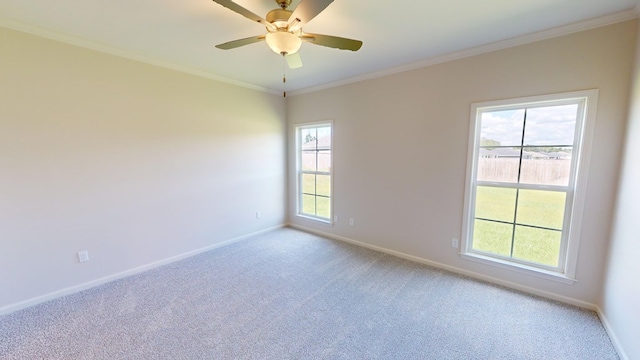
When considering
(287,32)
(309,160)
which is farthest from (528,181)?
(309,160)

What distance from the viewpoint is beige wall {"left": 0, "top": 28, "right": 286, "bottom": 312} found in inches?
85.5

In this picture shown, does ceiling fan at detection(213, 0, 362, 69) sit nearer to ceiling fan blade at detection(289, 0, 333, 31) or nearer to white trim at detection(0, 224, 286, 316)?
ceiling fan blade at detection(289, 0, 333, 31)

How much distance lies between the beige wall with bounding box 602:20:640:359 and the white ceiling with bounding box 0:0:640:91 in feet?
2.86

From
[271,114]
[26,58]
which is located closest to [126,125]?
[26,58]

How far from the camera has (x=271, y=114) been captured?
4.28 meters

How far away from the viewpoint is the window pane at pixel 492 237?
2650 mm

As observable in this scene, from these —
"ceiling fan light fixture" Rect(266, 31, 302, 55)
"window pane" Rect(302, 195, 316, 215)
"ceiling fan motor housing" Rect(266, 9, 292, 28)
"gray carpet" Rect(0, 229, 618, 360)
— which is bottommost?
"gray carpet" Rect(0, 229, 618, 360)

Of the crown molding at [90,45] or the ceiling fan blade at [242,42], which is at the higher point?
the crown molding at [90,45]

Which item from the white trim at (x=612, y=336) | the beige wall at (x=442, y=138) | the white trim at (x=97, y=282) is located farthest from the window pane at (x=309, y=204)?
the white trim at (x=612, y=336)

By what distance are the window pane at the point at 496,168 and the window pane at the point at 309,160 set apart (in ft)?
8.24

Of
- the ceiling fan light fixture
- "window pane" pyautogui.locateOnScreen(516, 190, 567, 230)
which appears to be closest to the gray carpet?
"window pane" pyautogui.locateOnScreen(516, 190, 567, 230)

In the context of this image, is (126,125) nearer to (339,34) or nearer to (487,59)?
(339,34)

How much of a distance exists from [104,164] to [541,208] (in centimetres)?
461

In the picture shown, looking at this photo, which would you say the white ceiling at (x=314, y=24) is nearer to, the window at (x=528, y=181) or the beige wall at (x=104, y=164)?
the beige wall at (x=104, y=164)
